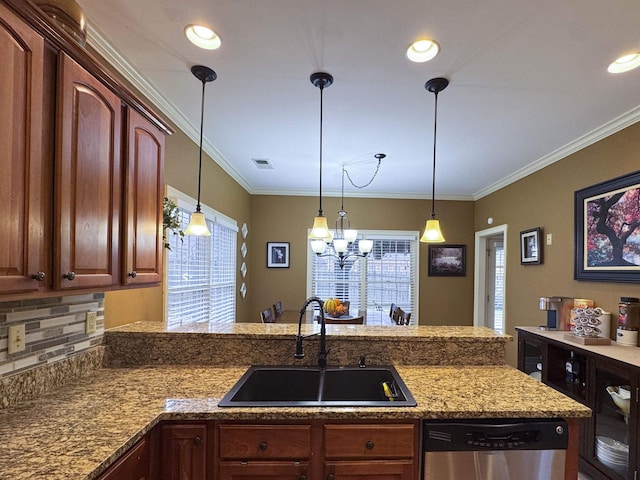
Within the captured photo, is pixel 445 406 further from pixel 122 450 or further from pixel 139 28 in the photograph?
pixel 139 28

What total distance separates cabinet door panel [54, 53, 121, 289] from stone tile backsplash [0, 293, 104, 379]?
Answer: 0.36 meters

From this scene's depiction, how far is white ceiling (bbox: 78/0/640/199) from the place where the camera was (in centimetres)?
152

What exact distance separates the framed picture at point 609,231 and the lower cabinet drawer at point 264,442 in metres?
2.60

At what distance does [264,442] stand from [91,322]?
3.63ft

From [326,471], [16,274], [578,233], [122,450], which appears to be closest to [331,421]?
→ [326,471]

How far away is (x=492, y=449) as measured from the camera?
1.37m

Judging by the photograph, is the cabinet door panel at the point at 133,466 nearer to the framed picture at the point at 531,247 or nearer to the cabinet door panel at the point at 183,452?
the cabinet door panel at the point at 183,452

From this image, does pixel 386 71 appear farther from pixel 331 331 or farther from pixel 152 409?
pixel 152 409

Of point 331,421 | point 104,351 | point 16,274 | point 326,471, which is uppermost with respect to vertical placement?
point 16,274

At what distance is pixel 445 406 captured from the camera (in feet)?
4.59

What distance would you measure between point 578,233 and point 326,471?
299 centimetres

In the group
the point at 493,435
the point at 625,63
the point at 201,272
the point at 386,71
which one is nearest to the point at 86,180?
the point at 386,71

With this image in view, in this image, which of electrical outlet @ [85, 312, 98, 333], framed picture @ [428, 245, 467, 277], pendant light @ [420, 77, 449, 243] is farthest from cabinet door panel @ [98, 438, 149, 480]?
framed picture @ [428, 245, 467, 277]

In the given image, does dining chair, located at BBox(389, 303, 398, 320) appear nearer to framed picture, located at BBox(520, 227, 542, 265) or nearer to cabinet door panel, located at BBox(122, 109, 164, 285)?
framed picture, located at BBox(520, 227, 542, 265)
